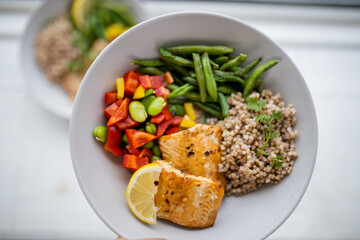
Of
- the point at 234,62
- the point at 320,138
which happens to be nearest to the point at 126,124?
the point at 234,62

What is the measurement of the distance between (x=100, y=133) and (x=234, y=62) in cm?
106

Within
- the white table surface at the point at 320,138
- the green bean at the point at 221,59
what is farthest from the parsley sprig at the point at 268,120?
the white table surface at the point at 320,138

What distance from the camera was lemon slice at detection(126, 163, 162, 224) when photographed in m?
1.88

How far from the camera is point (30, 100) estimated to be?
296cm

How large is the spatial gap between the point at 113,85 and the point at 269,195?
1.35 meters

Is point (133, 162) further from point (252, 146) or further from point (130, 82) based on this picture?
point (252, 146)

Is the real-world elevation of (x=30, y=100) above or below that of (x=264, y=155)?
above

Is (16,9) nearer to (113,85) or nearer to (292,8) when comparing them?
(113,85)

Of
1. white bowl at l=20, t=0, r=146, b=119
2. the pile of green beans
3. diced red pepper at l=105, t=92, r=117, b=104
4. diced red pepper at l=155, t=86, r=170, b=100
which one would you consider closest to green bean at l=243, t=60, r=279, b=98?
the pile of green beans

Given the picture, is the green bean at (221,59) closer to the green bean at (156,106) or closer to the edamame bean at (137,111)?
the green bean at (156,106)

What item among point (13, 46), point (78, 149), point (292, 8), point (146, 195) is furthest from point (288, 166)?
point (13, 46)

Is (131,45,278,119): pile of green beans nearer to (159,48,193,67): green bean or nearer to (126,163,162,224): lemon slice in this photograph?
(159,48,193,67): green bean

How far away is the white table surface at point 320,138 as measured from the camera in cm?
276

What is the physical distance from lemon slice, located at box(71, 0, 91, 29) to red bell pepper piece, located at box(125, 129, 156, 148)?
1524 millimetres
